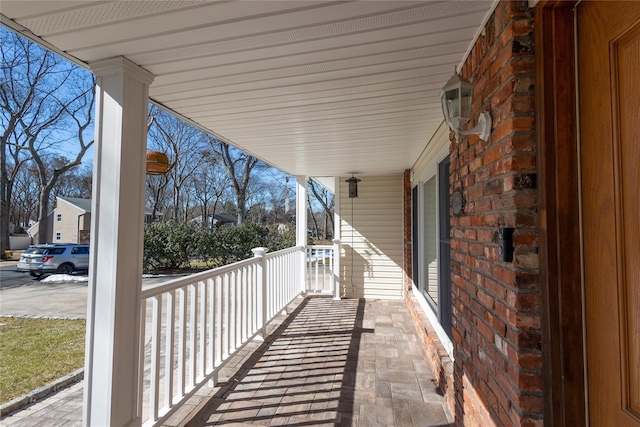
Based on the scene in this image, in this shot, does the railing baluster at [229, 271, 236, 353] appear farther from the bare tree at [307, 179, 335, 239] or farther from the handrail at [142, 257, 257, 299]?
the bare tree at [307, 179, 335, 239]

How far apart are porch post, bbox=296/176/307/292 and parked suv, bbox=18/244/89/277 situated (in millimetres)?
9622

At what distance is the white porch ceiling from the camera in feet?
4.50

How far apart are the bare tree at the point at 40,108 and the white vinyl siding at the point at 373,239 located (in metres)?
10.9

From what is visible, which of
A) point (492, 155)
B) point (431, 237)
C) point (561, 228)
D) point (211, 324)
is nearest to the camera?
point (561, 228)

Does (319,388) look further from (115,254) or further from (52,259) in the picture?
(52,259)

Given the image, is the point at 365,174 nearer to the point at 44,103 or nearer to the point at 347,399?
the point at 347,399

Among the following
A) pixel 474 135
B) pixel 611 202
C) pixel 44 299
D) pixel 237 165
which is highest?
pixel 237 165

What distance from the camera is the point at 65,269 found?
10875mm

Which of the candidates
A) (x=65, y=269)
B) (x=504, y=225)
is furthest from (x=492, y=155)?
(x=65, y=269)

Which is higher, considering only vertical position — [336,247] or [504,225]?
[504,225]

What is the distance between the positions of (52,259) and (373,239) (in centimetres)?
1092

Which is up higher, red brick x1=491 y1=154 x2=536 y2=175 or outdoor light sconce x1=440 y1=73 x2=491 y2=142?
outdoor light sconce x1=440 y1=73 x2=491 y2=142

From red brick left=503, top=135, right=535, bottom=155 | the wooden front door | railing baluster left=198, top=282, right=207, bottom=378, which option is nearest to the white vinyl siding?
railing baluster left=198, top=282, right=207, bottom=378

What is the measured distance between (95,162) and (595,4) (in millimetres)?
2253
